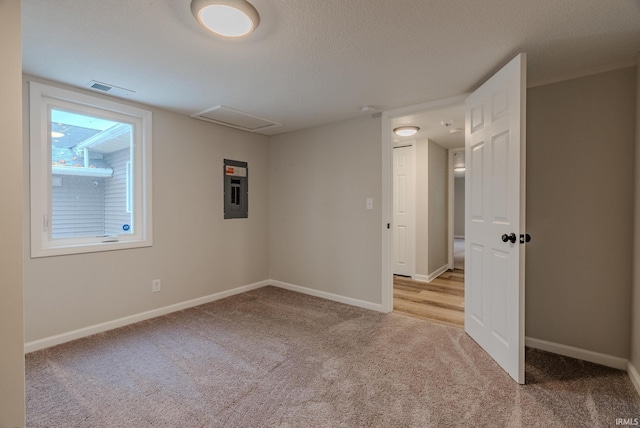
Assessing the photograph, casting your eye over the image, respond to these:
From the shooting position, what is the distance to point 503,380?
6.49 feet

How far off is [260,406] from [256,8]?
2.17m

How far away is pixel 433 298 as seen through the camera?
3797mm

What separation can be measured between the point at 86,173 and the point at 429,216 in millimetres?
4306

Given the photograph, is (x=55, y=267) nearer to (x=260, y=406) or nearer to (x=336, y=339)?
(x=260, y=406)

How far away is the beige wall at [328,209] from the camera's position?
11.2 feet

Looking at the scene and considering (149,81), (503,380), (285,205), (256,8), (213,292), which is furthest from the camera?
(285,205)

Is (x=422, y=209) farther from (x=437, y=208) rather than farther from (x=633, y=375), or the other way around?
(x=633, y=375)

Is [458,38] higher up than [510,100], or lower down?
higher up

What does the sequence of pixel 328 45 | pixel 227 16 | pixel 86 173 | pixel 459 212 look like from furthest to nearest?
pixel 459 212 < pixel 86 173 < pixel 328 45 < pixel 227 16

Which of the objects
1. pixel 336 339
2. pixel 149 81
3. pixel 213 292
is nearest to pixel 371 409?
pixel 336 339

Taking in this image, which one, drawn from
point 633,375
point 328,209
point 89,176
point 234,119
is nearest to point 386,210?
point 328,209

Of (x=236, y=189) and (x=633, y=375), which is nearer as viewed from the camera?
(x=633, y=375)

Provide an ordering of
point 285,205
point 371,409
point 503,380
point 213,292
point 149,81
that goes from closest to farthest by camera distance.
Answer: point 371,409 → point 503,380 → point 149,81 → point 213,292 → point 285,205

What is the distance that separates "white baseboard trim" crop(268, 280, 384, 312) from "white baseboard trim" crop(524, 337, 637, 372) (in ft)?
4.55
